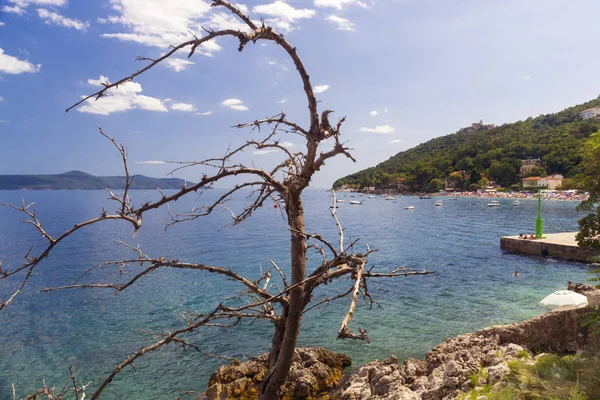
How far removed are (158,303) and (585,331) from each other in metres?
18.3

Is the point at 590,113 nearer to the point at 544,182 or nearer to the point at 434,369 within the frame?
the point at 544,182

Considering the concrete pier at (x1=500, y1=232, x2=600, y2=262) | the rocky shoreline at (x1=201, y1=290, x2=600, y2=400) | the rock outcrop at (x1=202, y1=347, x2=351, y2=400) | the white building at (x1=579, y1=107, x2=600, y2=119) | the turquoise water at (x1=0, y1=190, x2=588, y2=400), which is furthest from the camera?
the white building at (x1=579, y1=107, x2=600, y2=119)

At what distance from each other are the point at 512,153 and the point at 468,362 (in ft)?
481

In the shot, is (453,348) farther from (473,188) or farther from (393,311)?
(473,188)

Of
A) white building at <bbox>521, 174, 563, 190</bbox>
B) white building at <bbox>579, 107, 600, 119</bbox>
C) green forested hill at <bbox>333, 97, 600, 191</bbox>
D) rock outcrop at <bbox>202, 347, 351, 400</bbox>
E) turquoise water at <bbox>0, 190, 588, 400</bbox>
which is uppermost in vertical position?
white building at <bbox>579, 107, 600, 119</bbox>

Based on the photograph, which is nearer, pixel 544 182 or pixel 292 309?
pixel 292 309

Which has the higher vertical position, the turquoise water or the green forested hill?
the green forested hill

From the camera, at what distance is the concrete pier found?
2778 cm

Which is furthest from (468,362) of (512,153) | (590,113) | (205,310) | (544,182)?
(590,113)

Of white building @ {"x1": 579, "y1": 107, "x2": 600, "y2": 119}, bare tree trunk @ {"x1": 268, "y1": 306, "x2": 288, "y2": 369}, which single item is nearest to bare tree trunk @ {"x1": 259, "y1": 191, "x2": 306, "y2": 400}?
bare tree trunk @ {"x1": 268, "y1": 306, "x2": 288, "y2": 369}

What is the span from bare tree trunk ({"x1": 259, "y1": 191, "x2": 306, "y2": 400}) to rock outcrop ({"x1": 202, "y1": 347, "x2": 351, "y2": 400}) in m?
6.51

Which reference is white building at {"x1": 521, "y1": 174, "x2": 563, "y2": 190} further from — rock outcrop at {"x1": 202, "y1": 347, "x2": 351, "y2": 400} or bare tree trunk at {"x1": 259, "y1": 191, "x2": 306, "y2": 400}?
bare tree trunk at {"x1": 259, "y1": 191, "x2": 306, "y2": 400}

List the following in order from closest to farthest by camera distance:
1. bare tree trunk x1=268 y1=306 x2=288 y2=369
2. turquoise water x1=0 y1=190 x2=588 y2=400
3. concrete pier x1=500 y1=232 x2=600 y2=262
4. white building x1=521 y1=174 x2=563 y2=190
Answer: bare tree trunk x1=268 y1=306 x2=288 y2=369 < turquoise water x1=0 y1=190 x2=588 y2=400 < concrete pier x1=500 y1=232 x2=600 y2=262 < white building x1=521 y1=174 x2=563 y2=190

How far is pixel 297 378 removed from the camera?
10.0 metres
